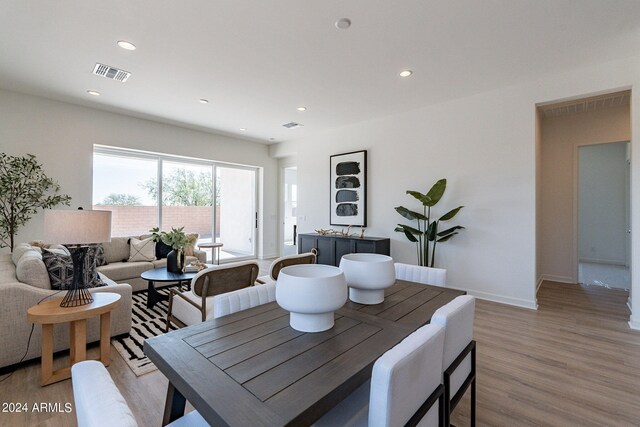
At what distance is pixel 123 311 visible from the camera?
9.04 ft

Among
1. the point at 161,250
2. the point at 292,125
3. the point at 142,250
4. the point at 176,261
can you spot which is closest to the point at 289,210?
the point at 292,125

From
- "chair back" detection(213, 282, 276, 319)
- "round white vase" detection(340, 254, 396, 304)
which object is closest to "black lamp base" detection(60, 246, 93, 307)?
"chair back" detection(213, 282, 276, 319)

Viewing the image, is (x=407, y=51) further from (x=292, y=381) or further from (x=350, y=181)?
(x=292, y=381)

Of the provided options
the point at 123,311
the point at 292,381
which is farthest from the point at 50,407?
the point at 292,381

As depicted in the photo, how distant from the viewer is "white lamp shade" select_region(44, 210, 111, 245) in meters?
→ 2.01

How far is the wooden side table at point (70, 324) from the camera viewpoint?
2.04 meters

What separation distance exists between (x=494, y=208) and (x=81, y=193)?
6283 millimetres

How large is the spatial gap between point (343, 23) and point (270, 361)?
8.77ft

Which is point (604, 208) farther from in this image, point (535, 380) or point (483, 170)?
point (535, 380)

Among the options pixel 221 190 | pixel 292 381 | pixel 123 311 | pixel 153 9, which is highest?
pixel 153 9

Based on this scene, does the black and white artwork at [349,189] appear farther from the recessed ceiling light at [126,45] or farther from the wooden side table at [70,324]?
the wooden side table at [70,324]

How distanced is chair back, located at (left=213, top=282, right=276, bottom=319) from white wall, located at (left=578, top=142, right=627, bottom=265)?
745 cm

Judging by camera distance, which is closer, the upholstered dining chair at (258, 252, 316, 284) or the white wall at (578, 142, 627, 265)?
the upholstered dining chair at (258, 252, 316, 284)

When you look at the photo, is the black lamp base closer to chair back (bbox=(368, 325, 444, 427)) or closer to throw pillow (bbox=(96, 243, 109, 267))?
throw pillow (bbox=(96, 243, 109, 267))
